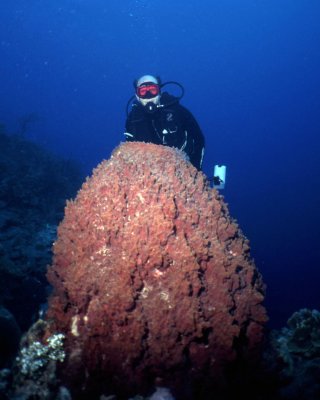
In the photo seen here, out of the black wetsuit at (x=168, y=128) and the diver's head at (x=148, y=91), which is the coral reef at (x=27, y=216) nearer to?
the black wetsuit at (x=168, y=128)

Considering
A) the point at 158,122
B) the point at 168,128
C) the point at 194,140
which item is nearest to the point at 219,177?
the point at 194,140

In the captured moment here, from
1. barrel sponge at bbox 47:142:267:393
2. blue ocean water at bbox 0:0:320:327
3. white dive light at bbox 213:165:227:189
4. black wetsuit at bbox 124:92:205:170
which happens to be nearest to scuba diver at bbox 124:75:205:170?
black wetsuit at bbox 124:92:205:170

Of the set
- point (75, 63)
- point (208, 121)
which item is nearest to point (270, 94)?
point (208, 121)

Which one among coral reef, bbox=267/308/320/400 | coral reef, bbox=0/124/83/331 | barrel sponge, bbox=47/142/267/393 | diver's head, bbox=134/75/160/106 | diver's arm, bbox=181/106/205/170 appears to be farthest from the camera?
diver's arm, bbox=181/106/205/170

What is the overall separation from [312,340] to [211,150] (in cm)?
10922

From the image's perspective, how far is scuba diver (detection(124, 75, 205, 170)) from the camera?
18.6 ft

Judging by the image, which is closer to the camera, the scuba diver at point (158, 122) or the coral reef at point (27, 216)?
the coral reef at point (27, 216)

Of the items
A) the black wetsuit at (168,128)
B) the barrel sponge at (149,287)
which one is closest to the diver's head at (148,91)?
the black wetsuit at (168,128)

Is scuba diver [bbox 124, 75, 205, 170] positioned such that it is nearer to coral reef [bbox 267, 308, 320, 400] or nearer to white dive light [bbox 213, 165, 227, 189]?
white dive light [bbox 213, 165, 227, 189]

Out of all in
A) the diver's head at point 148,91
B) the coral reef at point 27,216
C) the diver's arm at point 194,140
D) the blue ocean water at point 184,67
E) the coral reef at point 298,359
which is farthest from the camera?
the blue ocean water at point 184,67

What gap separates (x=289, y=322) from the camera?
4.10 meters

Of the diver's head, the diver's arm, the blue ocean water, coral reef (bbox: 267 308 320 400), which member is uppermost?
the blue ocean water

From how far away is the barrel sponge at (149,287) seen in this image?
221cm

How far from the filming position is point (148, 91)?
567cm
